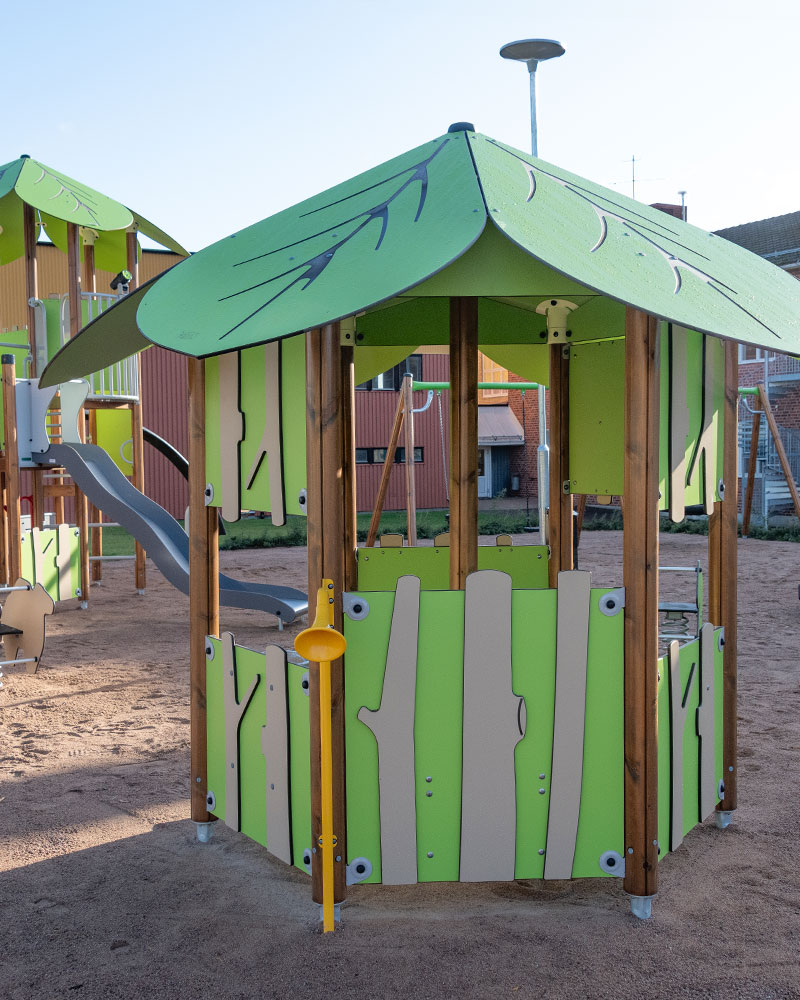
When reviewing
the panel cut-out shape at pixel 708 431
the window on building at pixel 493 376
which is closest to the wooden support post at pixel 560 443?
the panel cut-out shape at pixel 708 431

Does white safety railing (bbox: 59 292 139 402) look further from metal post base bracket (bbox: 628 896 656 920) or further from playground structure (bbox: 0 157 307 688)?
metal post base bracket (bbox: 628 896 656 920)

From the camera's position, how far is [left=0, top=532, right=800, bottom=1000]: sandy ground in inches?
115

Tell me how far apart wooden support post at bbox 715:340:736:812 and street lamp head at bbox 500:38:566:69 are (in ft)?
18.8

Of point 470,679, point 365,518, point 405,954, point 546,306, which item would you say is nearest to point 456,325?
point 546,306

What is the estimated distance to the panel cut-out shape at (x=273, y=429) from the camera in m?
3.47

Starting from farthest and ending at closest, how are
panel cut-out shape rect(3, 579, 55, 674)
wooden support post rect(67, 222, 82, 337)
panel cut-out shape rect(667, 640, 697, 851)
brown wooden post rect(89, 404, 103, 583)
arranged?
brown wooden post rect(89, 404, 103, 583) → wooden support post rect(67, 222, 82, 337) → panel cut-out shape rect(3, 579, 55, 674) → panel cut-out shape rect(667, 640, 697, 851)

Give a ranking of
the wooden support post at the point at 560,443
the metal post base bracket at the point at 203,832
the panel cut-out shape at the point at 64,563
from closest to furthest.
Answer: the metal post base bracket at the point at 203,832 < the wooden support post at the point at 560,443 < the panel cut-out shape at the point at 64,563

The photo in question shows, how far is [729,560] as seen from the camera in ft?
13.3

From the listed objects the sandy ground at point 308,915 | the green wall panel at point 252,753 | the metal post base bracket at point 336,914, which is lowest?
the sandy ground at point 308,915

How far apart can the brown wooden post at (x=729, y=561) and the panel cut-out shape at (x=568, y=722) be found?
3.46 feet

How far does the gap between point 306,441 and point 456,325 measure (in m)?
1.73

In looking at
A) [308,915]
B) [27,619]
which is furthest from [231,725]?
[27,619]

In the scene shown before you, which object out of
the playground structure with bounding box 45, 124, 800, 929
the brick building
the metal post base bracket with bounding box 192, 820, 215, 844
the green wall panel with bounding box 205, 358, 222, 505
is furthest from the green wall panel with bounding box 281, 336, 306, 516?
the brick building

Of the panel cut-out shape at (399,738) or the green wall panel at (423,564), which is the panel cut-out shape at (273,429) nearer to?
the panel cut-out shape at (399,738)
